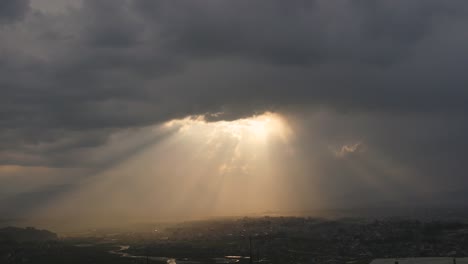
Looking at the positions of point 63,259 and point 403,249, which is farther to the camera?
point 63,259

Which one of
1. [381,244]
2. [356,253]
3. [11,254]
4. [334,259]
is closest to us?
[334,259]

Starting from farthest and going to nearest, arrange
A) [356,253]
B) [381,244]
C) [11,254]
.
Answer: [11,254] → [381,244] → [356,253]

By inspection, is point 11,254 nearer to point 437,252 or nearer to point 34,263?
point 34,263

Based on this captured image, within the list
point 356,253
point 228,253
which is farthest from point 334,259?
point 228,253

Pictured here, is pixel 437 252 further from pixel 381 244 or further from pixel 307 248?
pixel 307 248

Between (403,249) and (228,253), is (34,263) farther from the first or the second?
(403,249)

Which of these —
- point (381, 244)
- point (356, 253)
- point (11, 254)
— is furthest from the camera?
point (11, 254)

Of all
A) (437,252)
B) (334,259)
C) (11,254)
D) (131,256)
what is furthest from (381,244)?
(11,254)

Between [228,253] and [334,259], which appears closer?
[334,259]

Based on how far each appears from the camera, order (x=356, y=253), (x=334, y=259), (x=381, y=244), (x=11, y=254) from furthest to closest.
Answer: (x=11, y=254)
(x=381, y=244)
(x=356, y=253)
(x=334, y=259)
